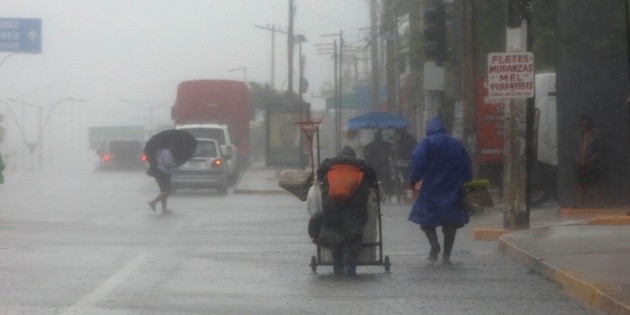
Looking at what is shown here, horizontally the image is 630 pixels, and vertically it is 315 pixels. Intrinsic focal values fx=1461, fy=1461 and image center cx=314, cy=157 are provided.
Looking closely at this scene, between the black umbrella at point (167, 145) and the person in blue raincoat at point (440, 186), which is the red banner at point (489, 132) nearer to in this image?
the black umbrella at point (167, 145)

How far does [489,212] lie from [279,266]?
10561 millimetres

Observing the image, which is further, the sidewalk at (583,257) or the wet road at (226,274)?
the wet road at (226,274)

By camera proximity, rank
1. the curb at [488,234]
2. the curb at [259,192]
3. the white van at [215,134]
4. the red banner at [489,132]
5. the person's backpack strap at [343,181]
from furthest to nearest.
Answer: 1. the white van at [215,134]
2. the curb at [259,192]
3. the red banner at [489,132]
4. the curb at [488,234]
5. the person's backpack strap at [343,181]

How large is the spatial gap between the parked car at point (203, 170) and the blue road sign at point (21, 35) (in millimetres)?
13798

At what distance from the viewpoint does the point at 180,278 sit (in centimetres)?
1471

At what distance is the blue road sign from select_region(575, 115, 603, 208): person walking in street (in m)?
30.2

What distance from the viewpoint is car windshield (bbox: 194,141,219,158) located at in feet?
124

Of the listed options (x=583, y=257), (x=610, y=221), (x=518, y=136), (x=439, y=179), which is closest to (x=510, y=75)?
(x=518, y=136)

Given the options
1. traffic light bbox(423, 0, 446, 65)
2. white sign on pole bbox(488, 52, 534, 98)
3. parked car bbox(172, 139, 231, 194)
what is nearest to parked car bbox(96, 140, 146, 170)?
parked car bbox(172, 139, 231, 194)

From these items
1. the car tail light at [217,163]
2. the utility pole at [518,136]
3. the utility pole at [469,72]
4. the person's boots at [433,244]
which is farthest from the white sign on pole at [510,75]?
the car tail light at [217,163]

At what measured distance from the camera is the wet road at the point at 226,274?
12188 millimetres

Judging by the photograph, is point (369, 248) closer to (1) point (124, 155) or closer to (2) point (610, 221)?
(2) point (610, 221)

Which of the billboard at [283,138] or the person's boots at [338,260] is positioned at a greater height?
the billboard at [283,138]

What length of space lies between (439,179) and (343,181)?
6.06ft
